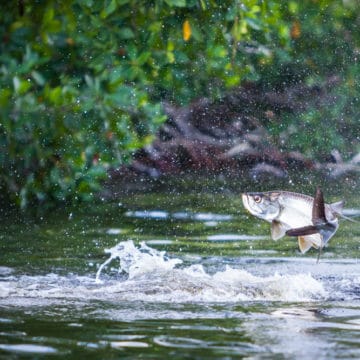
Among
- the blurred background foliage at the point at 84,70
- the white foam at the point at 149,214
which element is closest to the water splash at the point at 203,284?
the blurred background foliage at the point at 84,70

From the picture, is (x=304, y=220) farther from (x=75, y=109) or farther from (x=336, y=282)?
(x=75, y=109)

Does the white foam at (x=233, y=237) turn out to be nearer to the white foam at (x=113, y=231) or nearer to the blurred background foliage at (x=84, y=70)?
the white foam at (x=113, y=231)

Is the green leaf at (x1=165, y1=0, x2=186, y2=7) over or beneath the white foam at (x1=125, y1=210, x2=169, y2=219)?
over

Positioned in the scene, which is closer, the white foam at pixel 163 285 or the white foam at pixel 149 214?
the white foam at pixel 163 285

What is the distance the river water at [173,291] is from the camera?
8.16 m

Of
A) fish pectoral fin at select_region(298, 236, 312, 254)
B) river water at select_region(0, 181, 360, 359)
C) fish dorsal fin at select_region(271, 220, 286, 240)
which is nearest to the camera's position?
river water at select_region(0, 181, 360, 359)

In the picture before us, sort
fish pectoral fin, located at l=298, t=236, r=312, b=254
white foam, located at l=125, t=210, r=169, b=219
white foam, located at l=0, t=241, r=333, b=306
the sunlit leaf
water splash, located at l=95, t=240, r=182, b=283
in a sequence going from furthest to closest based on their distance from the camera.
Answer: white foam, located at l=125, t=210, r=169, b=219
water splash, located at l=95, t=240, r=182, b=283
fish pectoral fin, located at l=298, t=236, r=312, b=254
white foam, located at l=0, t=241, r=333, b=306
the sunlit leaf

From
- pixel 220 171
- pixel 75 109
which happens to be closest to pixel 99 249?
pixel 75 109

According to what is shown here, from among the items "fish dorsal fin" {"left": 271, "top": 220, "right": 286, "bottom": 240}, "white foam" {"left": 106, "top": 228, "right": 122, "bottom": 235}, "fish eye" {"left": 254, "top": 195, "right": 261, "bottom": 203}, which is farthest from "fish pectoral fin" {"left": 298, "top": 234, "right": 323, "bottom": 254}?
"white foam" {"left": 106, "top": 228, "right": 122, "bottom": 235}

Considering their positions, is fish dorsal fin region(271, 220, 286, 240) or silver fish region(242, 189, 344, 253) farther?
fish dorsal fin region(271, 220, 286, 240)

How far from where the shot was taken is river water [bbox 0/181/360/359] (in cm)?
816

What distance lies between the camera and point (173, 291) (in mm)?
10328

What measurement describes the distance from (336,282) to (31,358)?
3859 millimetres

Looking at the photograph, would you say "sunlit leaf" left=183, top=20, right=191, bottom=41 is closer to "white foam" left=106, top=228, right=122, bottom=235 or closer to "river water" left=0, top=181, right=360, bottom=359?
"river water" left=0, top=181, right=360, bottom=359
